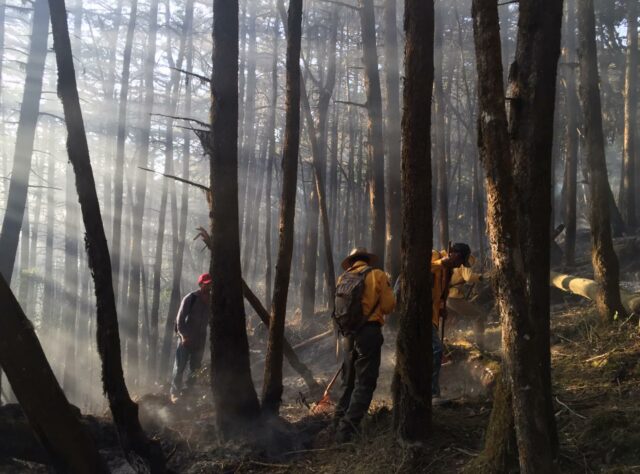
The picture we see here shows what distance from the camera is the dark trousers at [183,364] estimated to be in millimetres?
9672

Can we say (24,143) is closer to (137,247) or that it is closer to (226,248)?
(137,247)

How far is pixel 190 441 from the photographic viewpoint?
7500 mm

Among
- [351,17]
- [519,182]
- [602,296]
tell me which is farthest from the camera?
[351,17]

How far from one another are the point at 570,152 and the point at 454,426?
1257 centimetres

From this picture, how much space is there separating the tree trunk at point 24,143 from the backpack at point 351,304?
32.9 feet

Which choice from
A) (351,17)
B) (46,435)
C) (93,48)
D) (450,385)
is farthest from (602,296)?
(93,48)

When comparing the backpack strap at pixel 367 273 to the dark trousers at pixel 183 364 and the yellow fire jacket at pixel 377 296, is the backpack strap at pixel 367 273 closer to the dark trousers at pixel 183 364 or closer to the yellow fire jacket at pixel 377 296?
the yellow fire jacket at pixel 377 296

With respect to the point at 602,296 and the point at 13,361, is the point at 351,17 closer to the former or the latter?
the point at 602,296

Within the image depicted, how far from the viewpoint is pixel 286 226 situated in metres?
8.28

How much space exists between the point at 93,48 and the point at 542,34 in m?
25.8

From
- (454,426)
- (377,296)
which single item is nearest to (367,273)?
(377,296)

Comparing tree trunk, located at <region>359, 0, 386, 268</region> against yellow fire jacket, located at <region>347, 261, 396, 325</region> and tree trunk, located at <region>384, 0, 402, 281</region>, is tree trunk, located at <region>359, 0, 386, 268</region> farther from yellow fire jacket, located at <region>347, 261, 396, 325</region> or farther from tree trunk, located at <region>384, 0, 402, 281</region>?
yellow fire jacket, located at <region>347, 261, 396, 325</region>

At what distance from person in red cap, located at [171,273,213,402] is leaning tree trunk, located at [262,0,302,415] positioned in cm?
200

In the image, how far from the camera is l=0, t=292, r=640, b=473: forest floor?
4.77 meters
